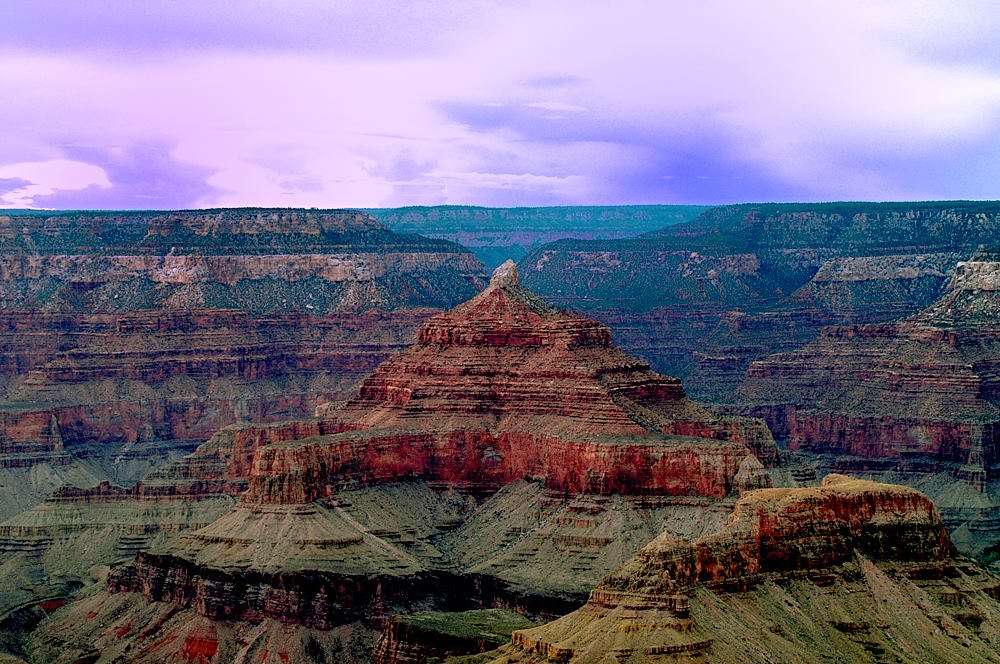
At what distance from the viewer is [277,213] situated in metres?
179

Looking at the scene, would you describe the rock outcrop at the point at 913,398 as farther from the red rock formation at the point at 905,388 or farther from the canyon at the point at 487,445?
the canyon at the point at 487,445

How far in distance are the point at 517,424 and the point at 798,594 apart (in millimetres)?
33599

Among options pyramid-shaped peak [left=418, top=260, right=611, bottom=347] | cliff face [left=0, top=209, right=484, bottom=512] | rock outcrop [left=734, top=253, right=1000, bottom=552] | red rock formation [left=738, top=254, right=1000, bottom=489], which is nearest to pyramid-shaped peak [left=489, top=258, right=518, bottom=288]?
pyramid-shaped peak [left=418, top=260, right=611, bottom=347]

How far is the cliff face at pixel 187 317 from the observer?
497 feet

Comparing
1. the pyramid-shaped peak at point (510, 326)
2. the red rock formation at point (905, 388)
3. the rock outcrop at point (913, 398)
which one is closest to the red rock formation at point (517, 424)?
the pyramid-shaped peak at point (510, 326)

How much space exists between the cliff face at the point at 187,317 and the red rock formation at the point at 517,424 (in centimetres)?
3246

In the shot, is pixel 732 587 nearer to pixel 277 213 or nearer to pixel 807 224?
pixel 277 213

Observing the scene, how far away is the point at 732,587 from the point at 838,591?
4.76 metres

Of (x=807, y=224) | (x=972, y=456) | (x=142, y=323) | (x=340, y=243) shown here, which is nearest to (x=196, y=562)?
(x=972, y=456)

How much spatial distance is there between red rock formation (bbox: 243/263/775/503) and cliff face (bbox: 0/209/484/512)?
32.5 meters

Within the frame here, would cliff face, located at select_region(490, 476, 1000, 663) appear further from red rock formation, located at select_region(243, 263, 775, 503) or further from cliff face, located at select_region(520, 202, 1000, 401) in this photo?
cliff face, located at select_region(520, 202, 1000, 401)

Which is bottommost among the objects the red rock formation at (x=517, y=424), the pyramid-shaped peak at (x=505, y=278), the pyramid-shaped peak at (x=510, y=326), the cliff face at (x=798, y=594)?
the cliff face at (x=798, y=594)

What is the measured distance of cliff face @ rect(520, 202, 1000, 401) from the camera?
571ft

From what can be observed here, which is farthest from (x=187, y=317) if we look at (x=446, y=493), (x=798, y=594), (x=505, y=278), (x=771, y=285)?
(x=798, y=594)
